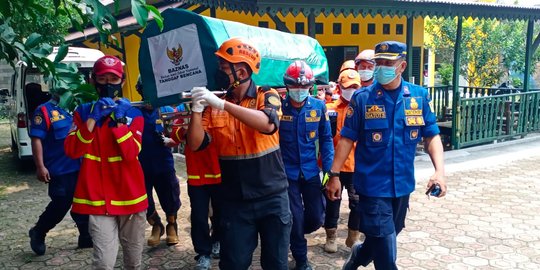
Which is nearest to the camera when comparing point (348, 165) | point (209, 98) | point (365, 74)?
point (209, 98)

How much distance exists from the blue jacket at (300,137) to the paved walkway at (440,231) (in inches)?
37.8

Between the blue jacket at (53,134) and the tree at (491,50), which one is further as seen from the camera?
the tree at (491,50)

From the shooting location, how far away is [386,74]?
3.40 metres

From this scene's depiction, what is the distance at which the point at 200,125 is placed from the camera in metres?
2.86

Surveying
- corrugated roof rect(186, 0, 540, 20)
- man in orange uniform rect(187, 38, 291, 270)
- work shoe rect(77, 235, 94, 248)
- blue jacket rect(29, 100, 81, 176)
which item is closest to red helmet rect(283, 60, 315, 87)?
man in orange uniform rect(187, 38, 291, 270)

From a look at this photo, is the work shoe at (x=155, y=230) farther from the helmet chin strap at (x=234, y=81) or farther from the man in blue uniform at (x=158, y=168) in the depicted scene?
the helmet chin strap at (x=234, y=81)

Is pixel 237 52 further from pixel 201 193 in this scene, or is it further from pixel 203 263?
pixel 203 263

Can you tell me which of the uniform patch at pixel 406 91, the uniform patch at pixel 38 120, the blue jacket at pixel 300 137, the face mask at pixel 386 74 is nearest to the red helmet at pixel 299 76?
the blue jacket at pixel 300 137

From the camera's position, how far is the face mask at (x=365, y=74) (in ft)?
16.1

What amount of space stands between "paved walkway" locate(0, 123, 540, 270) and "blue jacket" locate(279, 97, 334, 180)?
961 mm

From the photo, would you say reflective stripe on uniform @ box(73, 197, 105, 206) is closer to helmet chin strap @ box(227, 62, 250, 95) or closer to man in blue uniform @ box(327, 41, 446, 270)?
helmet chin strap @ box(227, 62, 250, 95)

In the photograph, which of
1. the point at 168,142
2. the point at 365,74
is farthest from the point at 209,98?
the point at 365,74

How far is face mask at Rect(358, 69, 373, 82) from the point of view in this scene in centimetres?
491

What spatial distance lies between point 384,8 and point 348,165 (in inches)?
182
